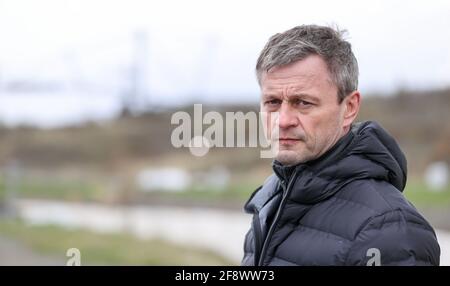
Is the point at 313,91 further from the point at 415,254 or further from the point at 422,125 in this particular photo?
the point at 422,125

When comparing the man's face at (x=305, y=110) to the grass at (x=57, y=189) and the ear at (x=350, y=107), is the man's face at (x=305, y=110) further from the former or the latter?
the grass at (x=57, y=189)

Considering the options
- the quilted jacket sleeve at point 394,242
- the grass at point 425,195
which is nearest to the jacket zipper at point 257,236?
the quilted jacket sleeve at point 394,242

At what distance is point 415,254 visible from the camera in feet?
4.75

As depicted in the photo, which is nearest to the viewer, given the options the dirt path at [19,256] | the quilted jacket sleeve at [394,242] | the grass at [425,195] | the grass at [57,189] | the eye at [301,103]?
the quilted jacket sleeve at [394,242]

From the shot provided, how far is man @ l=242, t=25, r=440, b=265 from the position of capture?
5.13ft

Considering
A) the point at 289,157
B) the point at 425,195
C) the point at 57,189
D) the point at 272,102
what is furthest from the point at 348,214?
the point at 57,189

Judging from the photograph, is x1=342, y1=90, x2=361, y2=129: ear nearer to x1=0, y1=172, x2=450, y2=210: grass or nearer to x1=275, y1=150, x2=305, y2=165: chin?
x1=275, y1=150, x2=305, y2=165: chin

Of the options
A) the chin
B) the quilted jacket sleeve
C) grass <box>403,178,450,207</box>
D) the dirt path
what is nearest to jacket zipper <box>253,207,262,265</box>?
the chin

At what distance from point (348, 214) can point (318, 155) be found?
19 cm

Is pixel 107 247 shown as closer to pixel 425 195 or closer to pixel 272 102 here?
pixel 425 195

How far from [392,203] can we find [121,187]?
20968mm

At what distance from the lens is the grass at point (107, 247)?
9.62 metres

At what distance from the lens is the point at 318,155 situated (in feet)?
5.48

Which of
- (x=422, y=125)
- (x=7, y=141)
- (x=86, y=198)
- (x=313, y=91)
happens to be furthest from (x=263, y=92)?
(x=7, y=141)
